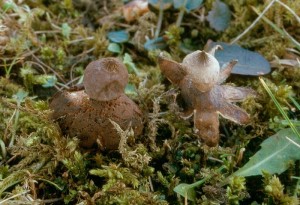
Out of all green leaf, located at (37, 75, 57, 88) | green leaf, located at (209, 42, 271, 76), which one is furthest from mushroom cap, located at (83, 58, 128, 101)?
green leaf, located at (209, 42, 271, 76)

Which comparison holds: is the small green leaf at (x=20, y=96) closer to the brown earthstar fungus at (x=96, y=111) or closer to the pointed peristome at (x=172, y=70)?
the brown earthstar fungus at (x=96, y=111)

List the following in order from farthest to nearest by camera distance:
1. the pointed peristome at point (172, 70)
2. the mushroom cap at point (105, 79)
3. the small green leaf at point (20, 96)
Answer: the small green leaf at point (20, 96)
the pointed peristome at point (172, 70)
the mushroom cap at point (105, 79)

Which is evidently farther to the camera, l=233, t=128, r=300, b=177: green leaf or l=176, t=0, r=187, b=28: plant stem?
l=176, t=0, r=187, b=28: plant stem

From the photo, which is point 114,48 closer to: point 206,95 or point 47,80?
point 47,80

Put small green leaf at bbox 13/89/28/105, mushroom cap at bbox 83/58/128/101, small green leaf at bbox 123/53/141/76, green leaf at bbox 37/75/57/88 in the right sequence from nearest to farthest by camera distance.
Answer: mushroom cap at bbox 83/58/128/101, small green leaf at bbox 13/89/28/105, green leaf at bbox 37/75/57/88, small green leaf at bbox 123/53/141/76

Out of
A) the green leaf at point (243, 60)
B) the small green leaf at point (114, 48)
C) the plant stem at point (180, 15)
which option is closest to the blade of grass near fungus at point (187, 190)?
the green leaf at point (243, 60)

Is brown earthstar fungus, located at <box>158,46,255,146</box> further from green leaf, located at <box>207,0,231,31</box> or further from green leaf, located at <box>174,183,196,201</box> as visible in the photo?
green leaf, located at <box>207,0,231,31</box>
